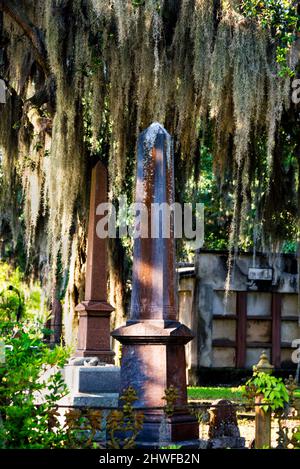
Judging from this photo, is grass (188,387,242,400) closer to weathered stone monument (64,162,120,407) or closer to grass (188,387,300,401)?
grass (188,387,300,401)

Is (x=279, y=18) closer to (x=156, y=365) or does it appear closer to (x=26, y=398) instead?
(x=156, y=365)

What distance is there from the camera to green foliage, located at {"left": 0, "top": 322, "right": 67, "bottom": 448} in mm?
5102

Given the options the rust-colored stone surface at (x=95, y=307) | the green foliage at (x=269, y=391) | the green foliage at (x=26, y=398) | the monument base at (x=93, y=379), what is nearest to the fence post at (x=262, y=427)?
the green foliage at (x=269, y=391)

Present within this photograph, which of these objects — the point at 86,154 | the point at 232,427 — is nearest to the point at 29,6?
the point at 86,154

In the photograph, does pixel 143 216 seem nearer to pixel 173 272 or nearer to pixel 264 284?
pixel 173 272

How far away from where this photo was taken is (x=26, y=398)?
18.0 ft

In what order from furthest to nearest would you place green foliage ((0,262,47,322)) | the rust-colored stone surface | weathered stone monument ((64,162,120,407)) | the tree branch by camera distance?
1. the tree branch
2. the rust-colored stone surface
3. weathered stone monument ((64,162,120,407))
4. green foliage ((0,262,47,322))

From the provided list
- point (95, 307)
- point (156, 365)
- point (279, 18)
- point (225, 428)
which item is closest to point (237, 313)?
point (95, 307)

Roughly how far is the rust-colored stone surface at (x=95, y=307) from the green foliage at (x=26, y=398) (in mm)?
4019

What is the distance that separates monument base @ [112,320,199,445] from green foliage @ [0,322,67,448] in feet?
3.82

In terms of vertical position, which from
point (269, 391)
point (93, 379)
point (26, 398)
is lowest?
point (93, 379)

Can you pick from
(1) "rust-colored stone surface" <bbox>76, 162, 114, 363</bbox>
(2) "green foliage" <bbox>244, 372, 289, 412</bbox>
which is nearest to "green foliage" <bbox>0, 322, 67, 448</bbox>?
(2) "green foliage" <bbox>244, 372, 289, 412</bbox>

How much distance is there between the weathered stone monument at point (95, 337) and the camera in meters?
8.70

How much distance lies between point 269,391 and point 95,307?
3815mm
